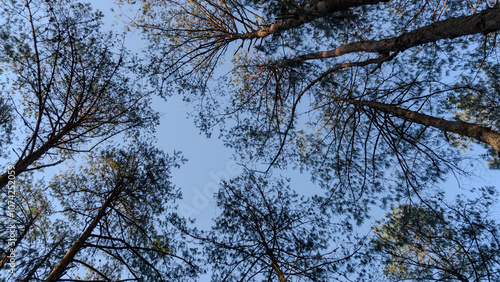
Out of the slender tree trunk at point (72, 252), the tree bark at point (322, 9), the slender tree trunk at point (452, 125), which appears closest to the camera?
the slender tree trunk at point (452, 125)

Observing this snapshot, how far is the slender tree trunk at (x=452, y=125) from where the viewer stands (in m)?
2.67

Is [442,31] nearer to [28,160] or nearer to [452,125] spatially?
[452,125]

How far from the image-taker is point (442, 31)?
2857mm

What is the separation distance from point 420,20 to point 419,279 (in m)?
4.84

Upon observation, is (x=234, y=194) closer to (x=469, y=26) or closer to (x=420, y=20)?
(x=469, y=26)

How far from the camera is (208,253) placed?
4480mm

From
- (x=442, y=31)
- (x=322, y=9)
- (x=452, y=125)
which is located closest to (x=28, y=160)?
(x=322, y=9)

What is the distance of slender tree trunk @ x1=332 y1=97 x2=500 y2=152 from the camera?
2670 mm

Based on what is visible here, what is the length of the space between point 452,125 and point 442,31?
3.85ft

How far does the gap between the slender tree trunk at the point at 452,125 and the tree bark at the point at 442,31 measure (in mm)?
872

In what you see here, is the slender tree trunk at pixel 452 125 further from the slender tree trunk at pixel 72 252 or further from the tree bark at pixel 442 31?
the slender tree trunk at pixel 72 252

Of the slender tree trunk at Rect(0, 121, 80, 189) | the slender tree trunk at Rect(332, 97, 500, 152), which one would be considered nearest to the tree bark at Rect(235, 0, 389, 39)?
the slender tree trunk at Rect(332, 97, 500, 152)

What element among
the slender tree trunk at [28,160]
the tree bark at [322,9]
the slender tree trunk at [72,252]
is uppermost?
the tree bark at [322,9]

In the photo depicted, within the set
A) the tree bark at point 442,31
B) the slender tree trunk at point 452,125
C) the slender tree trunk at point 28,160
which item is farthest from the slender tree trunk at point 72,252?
the tree bark at point 442,31
